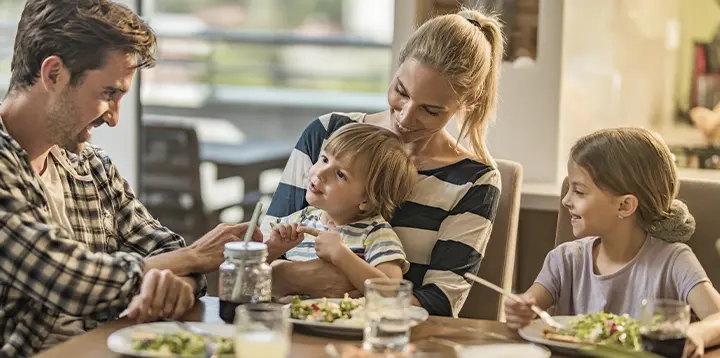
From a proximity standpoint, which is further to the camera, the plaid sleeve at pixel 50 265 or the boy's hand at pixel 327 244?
the boy's hand at pixel 327 244

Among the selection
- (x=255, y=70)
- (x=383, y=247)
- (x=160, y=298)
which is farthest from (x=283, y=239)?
(x=255, y=70)

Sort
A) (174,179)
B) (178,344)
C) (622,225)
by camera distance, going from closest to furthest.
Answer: (178,344) < (622,225) < (174,179)

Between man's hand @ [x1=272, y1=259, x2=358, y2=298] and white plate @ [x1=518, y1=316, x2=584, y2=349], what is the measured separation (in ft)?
1.24

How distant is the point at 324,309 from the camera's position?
1848 mm

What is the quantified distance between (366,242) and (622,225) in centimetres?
51

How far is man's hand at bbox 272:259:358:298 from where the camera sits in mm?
2078

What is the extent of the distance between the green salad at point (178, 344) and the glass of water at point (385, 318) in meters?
0.22

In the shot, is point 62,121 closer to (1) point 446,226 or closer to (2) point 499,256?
(1) point 446,226

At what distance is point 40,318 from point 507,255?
1.02m

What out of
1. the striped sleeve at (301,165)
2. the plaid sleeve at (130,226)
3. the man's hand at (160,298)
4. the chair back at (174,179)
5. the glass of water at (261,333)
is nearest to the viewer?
the glass of water at (261,333)

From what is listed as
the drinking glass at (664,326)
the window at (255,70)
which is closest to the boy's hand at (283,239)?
the drinking glass at (664,326)

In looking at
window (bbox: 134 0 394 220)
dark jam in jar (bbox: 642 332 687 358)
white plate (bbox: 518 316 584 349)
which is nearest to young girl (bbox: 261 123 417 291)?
white plate (bbox: 518 316 584 349)

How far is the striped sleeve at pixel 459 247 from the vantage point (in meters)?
2.17

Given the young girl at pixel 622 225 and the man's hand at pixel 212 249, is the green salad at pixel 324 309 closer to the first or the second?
the man's hand at pixel 212 249
